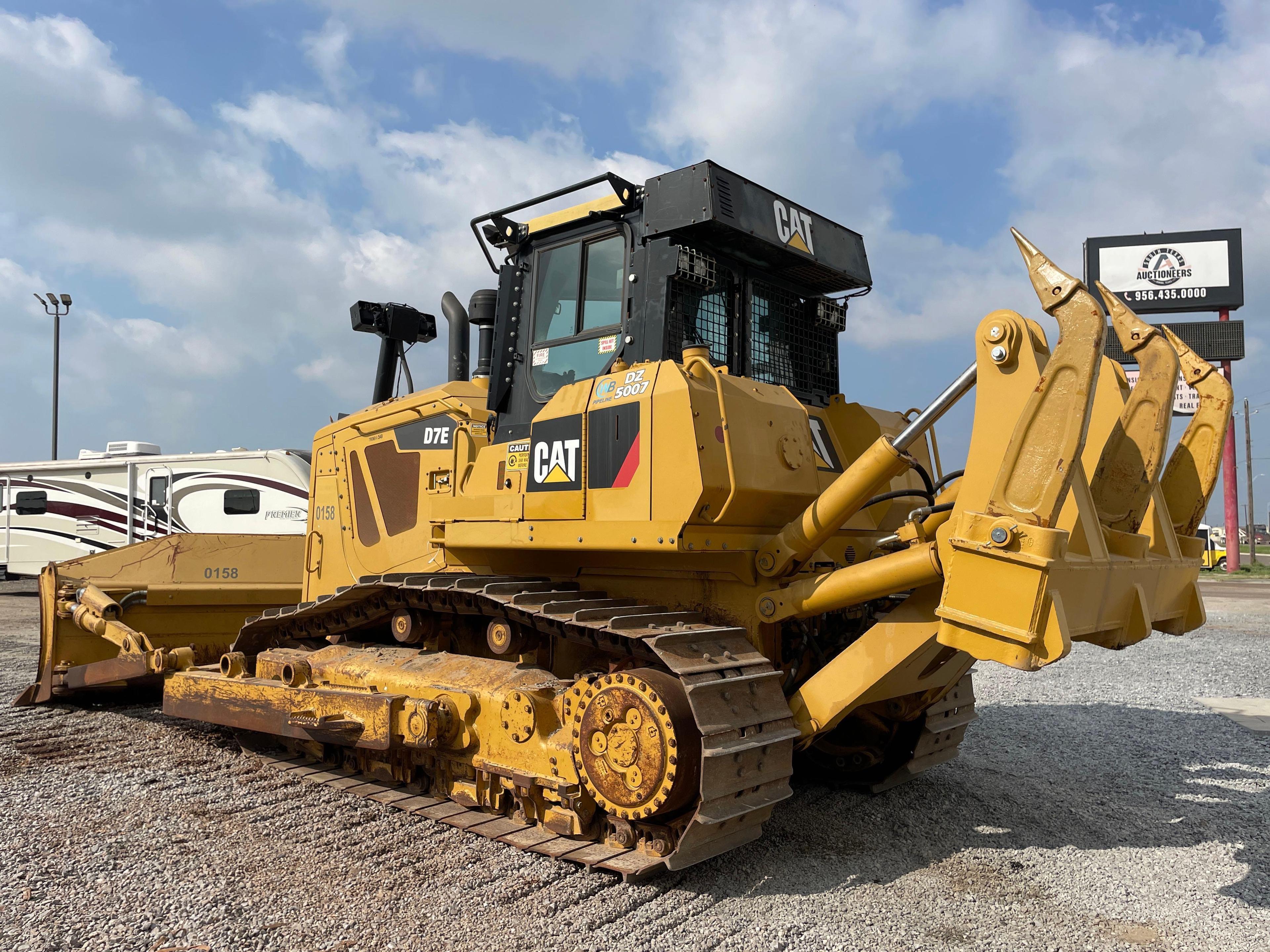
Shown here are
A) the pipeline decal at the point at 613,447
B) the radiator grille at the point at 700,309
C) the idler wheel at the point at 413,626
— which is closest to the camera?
the pipeline decal at the point at 613,447

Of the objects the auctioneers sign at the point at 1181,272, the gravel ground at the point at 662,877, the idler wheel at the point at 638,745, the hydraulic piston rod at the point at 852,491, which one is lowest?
the gravel ground at the point at 662,877

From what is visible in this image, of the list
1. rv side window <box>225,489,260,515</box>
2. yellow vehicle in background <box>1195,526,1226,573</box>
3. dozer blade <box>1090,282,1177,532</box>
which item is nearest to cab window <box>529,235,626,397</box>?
dozer blade <box>1090,282,1177,532</box>

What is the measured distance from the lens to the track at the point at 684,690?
3932 mm

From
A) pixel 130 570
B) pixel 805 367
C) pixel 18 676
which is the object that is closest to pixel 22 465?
pixel 18 676

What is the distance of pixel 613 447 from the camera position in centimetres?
477

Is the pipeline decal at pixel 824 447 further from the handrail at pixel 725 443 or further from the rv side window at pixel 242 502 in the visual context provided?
the rv side window at pixel 242 502

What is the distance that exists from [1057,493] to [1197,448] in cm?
174

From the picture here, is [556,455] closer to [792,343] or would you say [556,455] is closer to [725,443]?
[725,443]

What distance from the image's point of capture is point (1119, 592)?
414cm

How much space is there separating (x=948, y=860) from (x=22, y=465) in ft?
59.4

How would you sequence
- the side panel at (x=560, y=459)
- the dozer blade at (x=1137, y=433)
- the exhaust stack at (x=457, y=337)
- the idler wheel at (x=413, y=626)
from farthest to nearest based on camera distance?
1. the exhaust stack at (x=457, y=337)
2. the idler wheel at (x=413, y=626)
3. the side panel at (x=560, y=459)
4. the dozer blade at (x=1137, y=433)

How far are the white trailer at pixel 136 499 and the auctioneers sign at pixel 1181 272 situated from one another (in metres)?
30.9

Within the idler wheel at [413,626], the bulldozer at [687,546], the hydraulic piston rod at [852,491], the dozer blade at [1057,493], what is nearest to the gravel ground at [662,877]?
the bulldozer at [687,546]

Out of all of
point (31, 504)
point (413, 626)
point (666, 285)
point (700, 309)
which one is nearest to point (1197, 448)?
point (700, 309)
